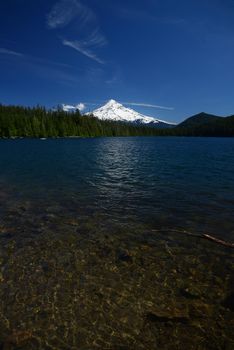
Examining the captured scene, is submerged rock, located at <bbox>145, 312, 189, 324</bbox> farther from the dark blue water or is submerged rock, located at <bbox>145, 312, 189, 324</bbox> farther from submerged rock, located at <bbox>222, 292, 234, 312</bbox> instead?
the dark blue water

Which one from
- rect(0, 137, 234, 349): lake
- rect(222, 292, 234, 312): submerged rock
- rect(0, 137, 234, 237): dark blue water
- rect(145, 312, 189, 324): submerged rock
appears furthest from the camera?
rect(0, 137, 234, 237): dark blue water

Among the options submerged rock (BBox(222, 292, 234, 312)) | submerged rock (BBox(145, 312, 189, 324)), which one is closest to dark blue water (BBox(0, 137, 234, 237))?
submerged rock (BBox(222, 292, 234, 312))

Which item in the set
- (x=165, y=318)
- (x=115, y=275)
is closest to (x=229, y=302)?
(x=165, y=318)

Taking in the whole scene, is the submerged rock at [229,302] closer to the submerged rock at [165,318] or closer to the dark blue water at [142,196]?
the submerged rock at [165,318]

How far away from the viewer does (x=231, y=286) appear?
9672 mm

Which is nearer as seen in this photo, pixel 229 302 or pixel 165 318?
pixel 165 318

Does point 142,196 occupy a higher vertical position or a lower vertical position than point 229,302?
lower

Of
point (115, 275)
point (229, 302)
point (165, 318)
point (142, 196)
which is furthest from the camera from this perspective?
point (142, 196)

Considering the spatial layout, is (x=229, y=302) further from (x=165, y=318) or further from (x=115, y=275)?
(x=115, y=275)

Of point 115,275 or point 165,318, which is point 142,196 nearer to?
point 115,275

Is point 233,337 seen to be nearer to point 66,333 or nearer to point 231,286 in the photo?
point 231,286

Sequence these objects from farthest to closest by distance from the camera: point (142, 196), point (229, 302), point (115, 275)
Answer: point (142, 196)
point (115, 275)
point (229, 302)

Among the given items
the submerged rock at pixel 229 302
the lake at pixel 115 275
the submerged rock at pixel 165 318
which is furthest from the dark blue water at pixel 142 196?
the submerged rock at pixel 165 318

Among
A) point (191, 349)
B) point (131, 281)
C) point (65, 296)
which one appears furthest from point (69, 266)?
point (191, 349)
